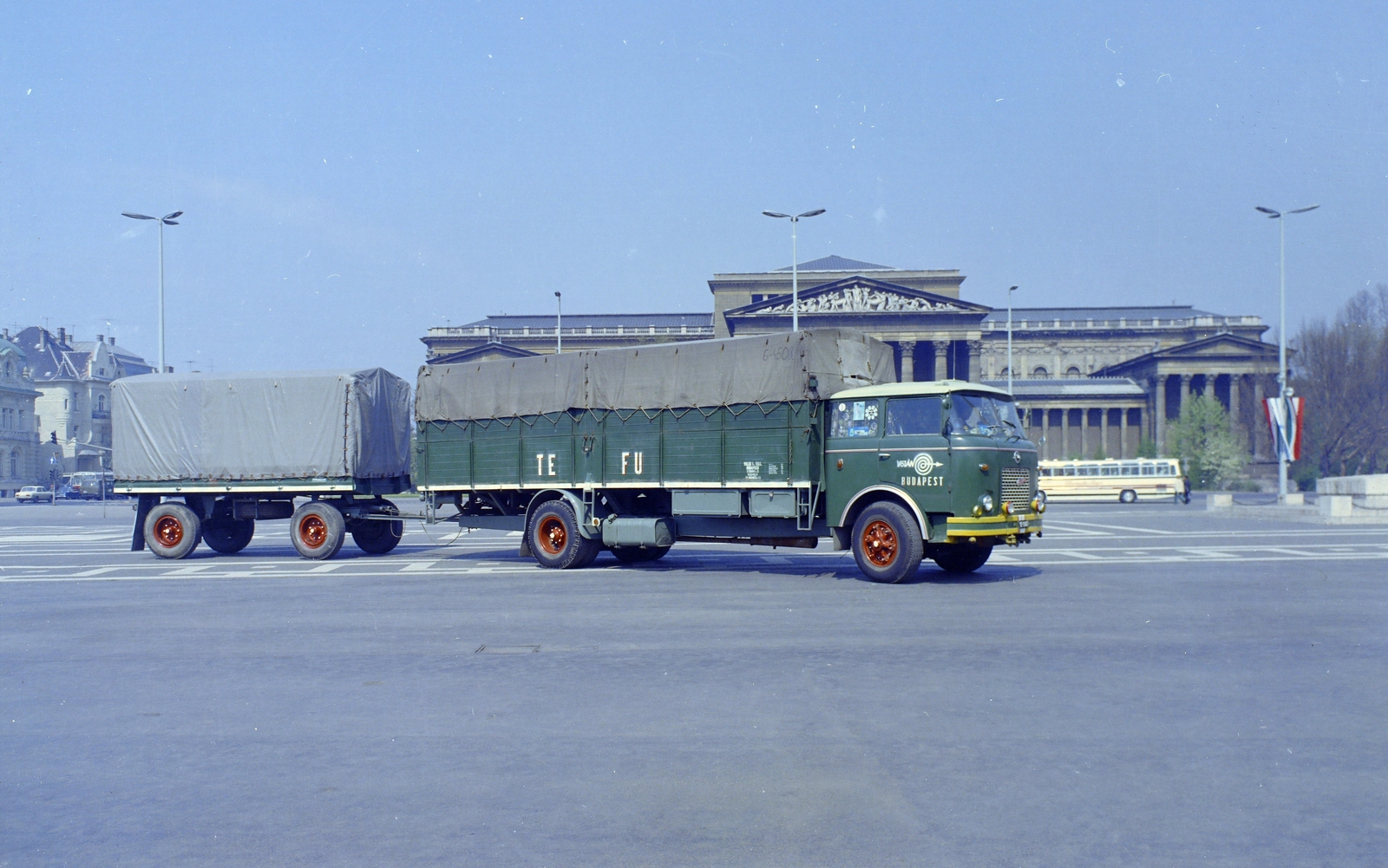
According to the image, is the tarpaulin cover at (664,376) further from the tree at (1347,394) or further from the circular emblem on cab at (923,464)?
the tree at (1347,394)

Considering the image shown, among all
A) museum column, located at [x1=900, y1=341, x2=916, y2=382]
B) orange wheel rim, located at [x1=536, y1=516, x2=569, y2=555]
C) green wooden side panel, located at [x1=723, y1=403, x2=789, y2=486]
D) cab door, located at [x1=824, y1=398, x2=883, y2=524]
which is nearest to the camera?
cab door, located at [x1=824, y1=398, x2=883, y2=524]

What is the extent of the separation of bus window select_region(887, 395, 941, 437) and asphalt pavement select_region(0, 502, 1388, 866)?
227cm

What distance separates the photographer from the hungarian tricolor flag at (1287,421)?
39688 mm

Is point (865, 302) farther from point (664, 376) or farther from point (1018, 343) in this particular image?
point (664, 376)

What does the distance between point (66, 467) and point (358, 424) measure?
101904mm

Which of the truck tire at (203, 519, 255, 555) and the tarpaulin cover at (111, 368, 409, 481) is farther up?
the tarpaulin cover at (111, 368, 409, 481)

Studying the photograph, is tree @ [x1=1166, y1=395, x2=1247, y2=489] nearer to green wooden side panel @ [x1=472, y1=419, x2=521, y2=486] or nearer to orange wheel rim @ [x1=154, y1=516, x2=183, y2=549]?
green wooden side panel @ [x1=472, y1=419, x2=521, y2=486]

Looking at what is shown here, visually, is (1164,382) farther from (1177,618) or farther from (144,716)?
(144,716)

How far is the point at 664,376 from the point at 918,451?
4232 millimetres

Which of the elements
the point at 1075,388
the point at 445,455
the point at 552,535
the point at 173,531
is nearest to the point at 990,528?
the point at 552,535

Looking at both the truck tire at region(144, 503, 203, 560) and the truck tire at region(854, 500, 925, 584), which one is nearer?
the truck tire at region(854, 500, 925, 584)

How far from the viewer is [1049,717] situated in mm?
6441

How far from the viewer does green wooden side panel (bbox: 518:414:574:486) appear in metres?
16.6

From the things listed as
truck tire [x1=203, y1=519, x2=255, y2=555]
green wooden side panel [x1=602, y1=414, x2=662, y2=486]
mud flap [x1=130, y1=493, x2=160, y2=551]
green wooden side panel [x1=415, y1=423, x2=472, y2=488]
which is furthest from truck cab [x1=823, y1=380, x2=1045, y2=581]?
mud flap [x1=130, y1=493, x2=160, y2=551]
